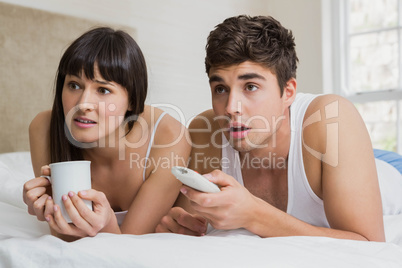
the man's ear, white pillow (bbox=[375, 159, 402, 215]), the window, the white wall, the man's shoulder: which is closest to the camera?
the man's ear

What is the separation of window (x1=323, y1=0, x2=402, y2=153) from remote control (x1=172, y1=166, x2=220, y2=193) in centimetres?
295

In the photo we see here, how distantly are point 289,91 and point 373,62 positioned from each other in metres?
2.52

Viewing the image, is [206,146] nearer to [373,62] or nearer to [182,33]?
[182,33]

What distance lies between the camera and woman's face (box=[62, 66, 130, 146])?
1.26 meters

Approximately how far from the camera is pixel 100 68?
1271 millimetres

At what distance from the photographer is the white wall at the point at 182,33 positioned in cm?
274

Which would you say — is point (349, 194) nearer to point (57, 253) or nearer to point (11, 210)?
point (57, 253)

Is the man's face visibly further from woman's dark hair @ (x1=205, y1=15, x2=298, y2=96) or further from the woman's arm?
the woman's arm

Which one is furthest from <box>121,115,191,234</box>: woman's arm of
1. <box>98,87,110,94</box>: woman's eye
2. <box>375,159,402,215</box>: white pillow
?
<box>375,159,402,215</box>: white pillow

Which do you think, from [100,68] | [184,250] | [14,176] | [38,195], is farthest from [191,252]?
[14,176]

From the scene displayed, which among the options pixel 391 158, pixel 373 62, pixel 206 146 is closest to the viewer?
pixel 206 146

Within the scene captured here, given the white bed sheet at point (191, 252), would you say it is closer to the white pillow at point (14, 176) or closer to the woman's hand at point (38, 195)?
the woman's hand at point (38, 195)

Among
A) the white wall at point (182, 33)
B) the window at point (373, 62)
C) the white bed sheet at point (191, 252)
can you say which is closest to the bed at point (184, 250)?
the white bed sheet at point (191, 252)

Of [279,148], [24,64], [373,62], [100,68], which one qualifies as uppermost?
[373,62]
